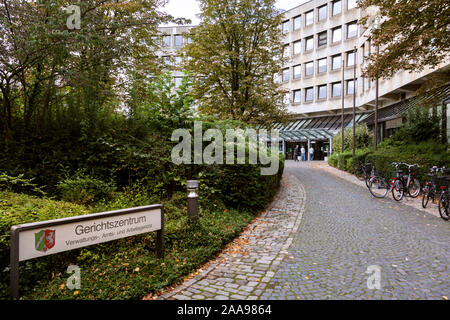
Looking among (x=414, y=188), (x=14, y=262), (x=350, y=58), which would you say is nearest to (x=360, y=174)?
(x=414, y=188)

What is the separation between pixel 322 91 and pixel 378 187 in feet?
98.4

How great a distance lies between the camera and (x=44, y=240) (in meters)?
3.16

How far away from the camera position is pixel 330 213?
28.6 ft

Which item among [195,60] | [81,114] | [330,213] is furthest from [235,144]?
[195,60]

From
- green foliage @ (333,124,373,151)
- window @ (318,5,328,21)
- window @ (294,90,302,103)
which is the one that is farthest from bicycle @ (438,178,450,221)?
window @ (318,5,328,21)

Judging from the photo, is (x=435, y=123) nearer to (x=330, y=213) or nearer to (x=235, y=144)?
(x=330, y=213)

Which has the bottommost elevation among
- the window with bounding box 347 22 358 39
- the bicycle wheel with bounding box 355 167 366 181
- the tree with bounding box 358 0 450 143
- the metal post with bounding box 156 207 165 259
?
the metal post with bounding box 156 207 165 259

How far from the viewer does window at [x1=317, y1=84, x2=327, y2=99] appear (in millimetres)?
38878

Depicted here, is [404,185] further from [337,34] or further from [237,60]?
[337,34]

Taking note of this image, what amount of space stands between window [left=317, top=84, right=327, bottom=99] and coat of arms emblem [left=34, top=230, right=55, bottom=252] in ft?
129

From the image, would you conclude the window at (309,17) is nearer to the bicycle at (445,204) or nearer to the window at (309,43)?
the window at (309,43)

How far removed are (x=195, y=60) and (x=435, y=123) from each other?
12.6 meters

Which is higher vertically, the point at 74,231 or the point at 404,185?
the point at 74,231

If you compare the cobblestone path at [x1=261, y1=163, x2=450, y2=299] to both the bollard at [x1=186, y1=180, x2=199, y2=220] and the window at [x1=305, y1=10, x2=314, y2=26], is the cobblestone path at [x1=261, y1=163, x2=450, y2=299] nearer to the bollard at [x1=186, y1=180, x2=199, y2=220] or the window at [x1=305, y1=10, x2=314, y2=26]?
the bollard at [x1=186, y1=180, x2=199, y2=220]
